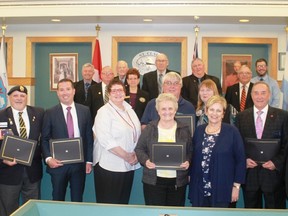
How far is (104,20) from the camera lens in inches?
290

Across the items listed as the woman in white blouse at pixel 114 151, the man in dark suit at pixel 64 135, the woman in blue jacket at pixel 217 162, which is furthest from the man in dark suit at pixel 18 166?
the woman in blue jacket at pixel 217 162

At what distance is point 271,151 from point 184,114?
0.86m

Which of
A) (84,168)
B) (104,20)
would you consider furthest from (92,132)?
(104,20)

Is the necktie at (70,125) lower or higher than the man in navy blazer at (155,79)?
lower

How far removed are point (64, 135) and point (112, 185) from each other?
636mm

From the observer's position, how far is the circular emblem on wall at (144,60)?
788 cm

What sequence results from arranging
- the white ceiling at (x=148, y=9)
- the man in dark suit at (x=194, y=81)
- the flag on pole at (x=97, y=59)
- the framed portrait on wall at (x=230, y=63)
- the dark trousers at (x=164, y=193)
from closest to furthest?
the dark trousers at (x=164, y=193) → the man in dark suit at (x=194, y=81) → the white ceiling at (x=148, y=9) → the flag on pole at (x=97, y=59) → the framed portrait on wall at (x=230, y=63)

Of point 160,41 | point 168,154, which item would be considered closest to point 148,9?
point 160,41

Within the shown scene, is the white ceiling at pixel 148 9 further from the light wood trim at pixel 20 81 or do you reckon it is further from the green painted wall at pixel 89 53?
the light wood trim at pixel 20 81

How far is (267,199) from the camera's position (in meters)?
3.59

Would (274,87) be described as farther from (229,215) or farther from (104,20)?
(229,215)

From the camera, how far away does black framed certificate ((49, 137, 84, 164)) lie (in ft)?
11.8

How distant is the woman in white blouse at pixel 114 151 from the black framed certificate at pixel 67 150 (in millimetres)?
173

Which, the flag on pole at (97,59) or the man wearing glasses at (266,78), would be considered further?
the flag on pole at (97,59)
